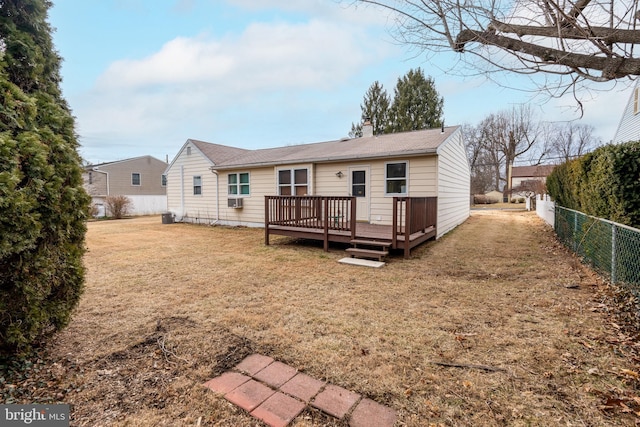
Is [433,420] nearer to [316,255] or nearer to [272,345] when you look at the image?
[272,345]

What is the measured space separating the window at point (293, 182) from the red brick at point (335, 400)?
8.30 m

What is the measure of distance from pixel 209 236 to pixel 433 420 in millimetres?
8914

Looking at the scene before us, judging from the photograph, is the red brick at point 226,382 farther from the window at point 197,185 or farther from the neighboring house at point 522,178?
the neighboring house at point 522,178

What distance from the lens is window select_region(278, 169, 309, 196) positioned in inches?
399

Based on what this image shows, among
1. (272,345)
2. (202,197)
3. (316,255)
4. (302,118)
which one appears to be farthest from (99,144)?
(272,345)

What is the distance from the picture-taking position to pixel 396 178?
841cm

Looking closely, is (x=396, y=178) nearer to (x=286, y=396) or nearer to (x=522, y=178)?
(x=286, y=396)

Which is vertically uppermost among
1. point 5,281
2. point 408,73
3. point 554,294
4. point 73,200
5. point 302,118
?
point 408,73

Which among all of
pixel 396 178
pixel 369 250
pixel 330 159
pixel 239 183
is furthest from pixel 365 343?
pixel 239 183

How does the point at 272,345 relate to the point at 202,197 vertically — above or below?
below

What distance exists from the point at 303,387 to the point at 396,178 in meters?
7.20

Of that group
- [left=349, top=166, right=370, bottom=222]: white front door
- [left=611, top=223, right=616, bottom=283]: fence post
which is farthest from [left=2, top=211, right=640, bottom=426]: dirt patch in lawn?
[left=349, top=166, right=370, bottom=222]: white front door

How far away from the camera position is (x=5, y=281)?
1.96 metres

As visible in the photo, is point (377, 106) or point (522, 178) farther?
point (522, 178)
